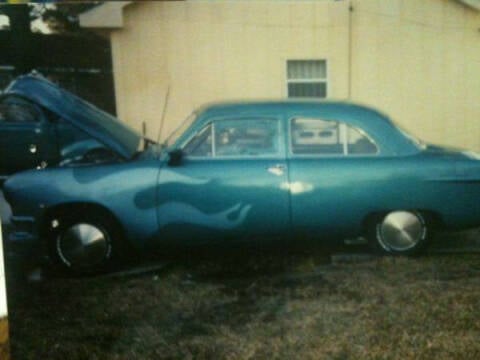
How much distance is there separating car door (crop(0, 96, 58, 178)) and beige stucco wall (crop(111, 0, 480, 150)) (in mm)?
596

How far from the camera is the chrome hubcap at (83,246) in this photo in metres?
3.84

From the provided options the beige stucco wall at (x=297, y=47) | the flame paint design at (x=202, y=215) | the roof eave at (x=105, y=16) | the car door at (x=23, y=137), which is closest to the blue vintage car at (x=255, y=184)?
the flame paint design at (x=202, y=215)

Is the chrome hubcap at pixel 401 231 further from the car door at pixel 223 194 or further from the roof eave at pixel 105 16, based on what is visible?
the roof eave at pixel 105 16

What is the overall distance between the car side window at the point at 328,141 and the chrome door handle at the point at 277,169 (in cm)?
13

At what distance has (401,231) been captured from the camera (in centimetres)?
386

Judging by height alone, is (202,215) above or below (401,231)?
above

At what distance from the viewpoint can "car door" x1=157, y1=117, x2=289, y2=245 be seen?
3693 mm

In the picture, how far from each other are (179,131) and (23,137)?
0.89 meters

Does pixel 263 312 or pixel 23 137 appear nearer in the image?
pixel 23 137

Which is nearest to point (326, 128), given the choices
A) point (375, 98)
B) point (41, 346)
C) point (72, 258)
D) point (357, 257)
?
point (375, 98)

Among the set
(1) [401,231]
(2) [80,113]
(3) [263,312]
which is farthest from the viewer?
(1) [401,231]

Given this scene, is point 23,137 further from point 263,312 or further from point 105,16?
point 263,312

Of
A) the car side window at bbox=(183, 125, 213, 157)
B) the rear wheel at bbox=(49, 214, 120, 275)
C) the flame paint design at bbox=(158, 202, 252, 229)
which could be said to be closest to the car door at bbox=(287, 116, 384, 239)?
the flame paint design at bbox=(158, 202, 252, 229)

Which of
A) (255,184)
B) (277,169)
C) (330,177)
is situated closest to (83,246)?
(255,184)
